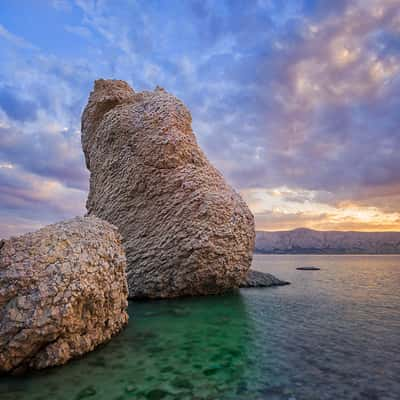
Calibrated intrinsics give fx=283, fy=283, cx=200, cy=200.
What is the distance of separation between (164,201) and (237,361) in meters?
6.98

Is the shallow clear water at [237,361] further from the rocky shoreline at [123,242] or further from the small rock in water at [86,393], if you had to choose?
the rocky shoreline at [123,242]

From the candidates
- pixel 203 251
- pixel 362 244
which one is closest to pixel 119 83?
pixel 203 251

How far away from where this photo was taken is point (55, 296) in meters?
4.44

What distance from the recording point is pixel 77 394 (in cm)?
351

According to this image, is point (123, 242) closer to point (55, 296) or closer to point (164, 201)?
point (164, 201)

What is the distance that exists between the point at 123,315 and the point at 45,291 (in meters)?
2.25

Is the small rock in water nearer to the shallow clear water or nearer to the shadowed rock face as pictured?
the shallow clear water

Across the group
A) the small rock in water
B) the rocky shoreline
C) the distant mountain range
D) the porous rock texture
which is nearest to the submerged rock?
the rocky shoreline

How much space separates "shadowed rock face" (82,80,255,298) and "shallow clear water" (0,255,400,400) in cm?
229

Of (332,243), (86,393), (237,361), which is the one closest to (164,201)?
(237,361)

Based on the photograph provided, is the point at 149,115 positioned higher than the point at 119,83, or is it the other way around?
the point at 119,83

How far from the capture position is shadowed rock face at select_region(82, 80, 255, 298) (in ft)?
32.3

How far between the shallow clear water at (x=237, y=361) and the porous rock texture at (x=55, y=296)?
0.93ft

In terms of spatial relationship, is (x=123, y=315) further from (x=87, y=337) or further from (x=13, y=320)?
(x=13, y=320)
